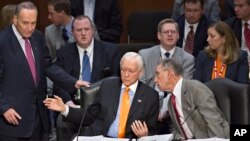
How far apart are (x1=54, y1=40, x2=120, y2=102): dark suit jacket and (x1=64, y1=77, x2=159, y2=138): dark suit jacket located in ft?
2.92

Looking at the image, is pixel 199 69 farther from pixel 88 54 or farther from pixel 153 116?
pixel 153 116

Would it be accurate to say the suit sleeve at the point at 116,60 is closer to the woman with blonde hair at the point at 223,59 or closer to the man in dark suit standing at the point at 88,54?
the man in dark suit standing at the point at 88,54

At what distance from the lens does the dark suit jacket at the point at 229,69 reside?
17.7 feet

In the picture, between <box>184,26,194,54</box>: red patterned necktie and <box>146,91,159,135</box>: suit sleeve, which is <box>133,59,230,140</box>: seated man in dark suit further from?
<box>184,26,194,54</box>: red patterned necktie

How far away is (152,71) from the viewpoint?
18.4 ft

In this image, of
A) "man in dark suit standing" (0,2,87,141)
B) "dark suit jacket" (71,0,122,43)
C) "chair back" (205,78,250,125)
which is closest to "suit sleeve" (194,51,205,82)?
"chair back" (205,78,250,125)

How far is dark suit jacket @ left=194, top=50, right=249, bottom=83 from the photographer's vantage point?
5.40 metres

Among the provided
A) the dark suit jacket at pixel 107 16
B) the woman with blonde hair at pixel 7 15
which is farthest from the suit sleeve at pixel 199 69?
the woman with blonde hair at pixel 7 15

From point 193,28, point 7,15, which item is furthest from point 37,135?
point 193,28

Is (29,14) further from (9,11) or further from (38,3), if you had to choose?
(38,3)

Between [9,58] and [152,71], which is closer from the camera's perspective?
[9,58]

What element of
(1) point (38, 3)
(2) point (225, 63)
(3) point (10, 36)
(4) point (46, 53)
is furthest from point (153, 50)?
(1) point (38, 3)

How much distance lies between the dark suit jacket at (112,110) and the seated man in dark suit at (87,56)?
35.7 inches

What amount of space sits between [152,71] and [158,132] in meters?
1.02
